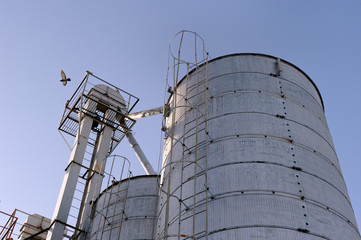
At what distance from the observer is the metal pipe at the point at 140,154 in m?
21.5

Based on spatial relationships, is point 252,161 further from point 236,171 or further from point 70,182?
point 70,182

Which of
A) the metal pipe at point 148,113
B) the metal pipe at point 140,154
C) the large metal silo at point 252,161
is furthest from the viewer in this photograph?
the metal pipe at point 140,154

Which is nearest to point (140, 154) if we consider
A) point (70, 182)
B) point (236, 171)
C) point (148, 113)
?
point (148, 113)

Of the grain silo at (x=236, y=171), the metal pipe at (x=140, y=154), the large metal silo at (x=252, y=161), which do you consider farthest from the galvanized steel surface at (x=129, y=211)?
the metal pipe at (x=140, y=154)

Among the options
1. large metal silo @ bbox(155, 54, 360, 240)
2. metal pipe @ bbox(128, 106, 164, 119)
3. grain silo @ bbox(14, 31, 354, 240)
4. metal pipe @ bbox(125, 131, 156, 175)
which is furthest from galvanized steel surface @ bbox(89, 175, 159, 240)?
metal pipe @ bbox(128, 106, 164, 119)

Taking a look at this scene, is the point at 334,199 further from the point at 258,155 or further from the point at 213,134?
the point at 213,134

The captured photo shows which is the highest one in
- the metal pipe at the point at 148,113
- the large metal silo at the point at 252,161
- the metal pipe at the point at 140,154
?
the metal pipe at the point at 148,113

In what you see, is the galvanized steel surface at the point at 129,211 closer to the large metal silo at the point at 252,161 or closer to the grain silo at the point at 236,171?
the grain silo at the point at 236,171

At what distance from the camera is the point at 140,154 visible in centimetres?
2212

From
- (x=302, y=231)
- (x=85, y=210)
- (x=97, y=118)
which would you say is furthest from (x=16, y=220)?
(x=302, y=231)

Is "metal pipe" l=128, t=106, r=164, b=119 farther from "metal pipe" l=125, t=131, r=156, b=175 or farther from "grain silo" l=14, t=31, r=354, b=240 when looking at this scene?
"grain silo" l=14, t=31, r=354, b=240

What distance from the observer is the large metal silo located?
10250 millimetres

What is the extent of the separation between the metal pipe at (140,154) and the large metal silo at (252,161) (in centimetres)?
725

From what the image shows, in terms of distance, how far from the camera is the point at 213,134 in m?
12.2
